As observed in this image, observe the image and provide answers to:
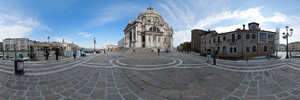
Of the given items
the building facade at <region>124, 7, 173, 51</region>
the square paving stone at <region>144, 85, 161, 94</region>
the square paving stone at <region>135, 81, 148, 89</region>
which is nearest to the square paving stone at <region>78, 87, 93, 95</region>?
the square paving stone at <region>135, 81, 148, 89</region>

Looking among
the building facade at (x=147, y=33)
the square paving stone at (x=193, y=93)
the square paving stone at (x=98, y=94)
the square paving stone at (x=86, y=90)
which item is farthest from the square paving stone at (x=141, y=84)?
the building facade at (x=147, y=33)

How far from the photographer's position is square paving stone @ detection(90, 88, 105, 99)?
304 centimetres

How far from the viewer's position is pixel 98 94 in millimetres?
3182

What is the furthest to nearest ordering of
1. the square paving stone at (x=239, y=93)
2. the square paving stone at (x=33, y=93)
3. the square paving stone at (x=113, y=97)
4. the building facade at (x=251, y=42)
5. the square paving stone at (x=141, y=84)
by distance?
1. the building facade at (x=251, y=42)
2. the square paving stone at (x=141, y=84)
3. the square paving stone at (x=33, y=93)
4. the square paving stone at (x=239, y=93)
5. the square paving stone at (x=113, y=97)

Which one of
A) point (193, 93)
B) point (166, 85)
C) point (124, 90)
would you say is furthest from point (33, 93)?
point (193, 93)

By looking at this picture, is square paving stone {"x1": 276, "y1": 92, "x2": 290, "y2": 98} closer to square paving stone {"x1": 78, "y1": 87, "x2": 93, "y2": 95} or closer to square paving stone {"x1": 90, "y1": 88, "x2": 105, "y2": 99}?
square paving stone {"x1": 90, "y1": 88, "x2": 105, "y2": 99}

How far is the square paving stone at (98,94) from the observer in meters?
3.04

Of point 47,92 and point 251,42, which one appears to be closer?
point 47,92

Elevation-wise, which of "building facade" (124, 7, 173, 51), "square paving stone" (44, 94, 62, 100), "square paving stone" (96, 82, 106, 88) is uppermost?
"building facade" (124, 7, 173, 51)

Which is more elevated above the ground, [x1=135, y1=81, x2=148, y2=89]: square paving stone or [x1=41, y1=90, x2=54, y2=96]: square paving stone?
[x1=135, y1=81, x2=148, y2=89]: square paving stone

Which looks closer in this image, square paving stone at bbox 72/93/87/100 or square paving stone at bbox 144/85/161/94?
square paving stone at bbox 72/93/87/100

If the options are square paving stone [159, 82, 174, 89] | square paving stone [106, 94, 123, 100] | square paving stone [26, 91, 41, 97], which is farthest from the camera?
square paving stone [159, 82, 174, 89]

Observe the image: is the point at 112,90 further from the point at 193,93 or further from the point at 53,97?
the point at 193,93

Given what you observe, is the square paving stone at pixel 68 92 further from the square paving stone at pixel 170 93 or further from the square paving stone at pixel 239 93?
the square paving stone at pixel 239 93
